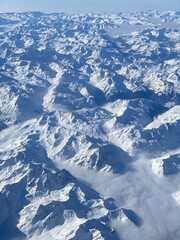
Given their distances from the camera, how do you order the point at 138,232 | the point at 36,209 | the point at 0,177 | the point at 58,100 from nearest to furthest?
the point at 138,232 < the point at 36,209 < the point at 0,177 < the point at 58,100

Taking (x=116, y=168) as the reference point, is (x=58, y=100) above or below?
below

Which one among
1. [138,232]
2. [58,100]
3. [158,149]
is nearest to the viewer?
[138,232]

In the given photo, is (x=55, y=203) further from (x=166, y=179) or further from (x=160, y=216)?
(x=166, y=179)

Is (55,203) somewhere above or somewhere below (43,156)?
above

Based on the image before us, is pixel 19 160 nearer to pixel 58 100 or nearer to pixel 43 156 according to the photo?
pixel 43 156

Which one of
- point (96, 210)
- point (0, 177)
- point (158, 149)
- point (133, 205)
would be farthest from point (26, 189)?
point (158, 149)

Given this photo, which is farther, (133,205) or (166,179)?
(166,179)

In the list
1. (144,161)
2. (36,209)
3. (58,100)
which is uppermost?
(36,209)

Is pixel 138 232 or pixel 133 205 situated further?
pixel 133 205

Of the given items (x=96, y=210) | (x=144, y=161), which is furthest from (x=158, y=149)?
(x=96, y=210)
